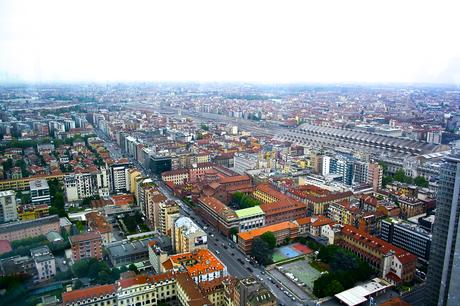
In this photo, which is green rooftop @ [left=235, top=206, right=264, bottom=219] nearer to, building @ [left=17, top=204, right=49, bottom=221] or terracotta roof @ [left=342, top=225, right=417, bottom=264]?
terracotta roof @ [left=342, top=225, right=417, bottom=264]

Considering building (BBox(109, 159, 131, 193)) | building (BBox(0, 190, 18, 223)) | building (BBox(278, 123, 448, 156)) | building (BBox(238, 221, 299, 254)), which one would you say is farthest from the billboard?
building (BBox(278, 123, 448, 156))

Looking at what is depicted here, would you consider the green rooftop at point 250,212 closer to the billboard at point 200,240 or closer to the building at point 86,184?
the billboard at point 200,240

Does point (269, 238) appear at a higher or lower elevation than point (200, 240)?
lower

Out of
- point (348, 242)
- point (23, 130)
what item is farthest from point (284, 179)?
point (23, 130)

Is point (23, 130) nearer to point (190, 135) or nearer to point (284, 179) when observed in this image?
point (190, 135)

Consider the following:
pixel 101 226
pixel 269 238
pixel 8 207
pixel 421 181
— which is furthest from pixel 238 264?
pixel 421 181

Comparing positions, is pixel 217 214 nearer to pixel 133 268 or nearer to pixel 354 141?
pixel 133 268
